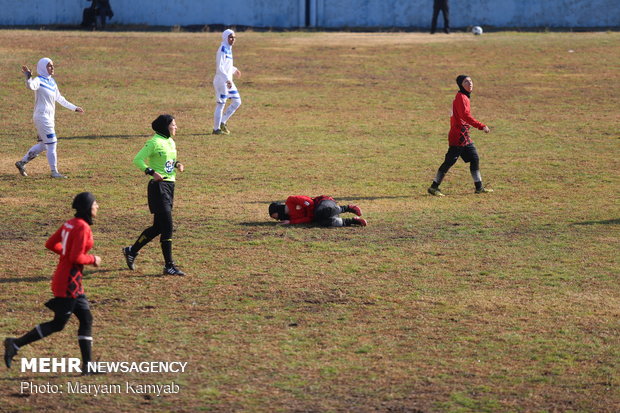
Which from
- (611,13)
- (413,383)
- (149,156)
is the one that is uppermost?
(611,13)

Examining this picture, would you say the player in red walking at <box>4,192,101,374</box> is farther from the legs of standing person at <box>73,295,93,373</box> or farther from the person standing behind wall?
the person standing behind wall

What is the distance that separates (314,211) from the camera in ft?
49.6

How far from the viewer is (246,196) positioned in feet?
56.9

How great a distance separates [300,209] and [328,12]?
28964 millimetres

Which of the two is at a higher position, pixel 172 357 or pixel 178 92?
pixel 178 92

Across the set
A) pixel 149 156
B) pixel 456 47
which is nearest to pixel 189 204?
pixel 149 156

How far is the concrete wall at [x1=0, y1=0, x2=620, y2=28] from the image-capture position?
4238cm

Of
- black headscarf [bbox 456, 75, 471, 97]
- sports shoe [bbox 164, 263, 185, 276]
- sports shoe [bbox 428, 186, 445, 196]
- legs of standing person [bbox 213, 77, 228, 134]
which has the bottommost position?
sports shoe [bbox 164, 263, 185, 276]

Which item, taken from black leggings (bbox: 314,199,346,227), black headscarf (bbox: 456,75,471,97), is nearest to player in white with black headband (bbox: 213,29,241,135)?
black headscarf (bbox: 456,75,471,97)

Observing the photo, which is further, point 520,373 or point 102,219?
point 102,219

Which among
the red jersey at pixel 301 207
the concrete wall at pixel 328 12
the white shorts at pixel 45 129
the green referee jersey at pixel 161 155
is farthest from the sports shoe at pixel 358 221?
the concrete wall at pixel 328 12

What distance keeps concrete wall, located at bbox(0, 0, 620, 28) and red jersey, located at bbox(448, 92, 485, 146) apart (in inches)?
1046

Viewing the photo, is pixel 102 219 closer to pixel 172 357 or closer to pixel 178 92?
pixel 172 357

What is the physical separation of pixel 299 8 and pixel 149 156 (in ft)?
104
